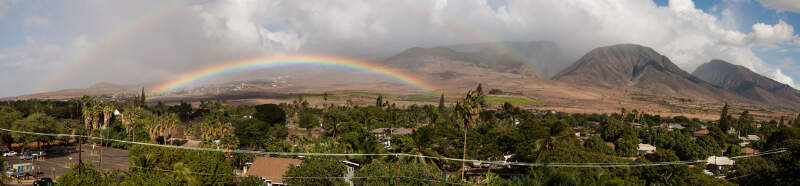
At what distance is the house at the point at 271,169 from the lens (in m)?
38.4

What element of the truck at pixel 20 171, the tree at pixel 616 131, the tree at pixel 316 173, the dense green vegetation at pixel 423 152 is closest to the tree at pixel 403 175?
the dense green vegetation at pixel 423 152

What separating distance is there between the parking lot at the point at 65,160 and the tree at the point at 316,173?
91.4 feet

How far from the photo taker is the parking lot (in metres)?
48.4

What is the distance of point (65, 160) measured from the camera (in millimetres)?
55844

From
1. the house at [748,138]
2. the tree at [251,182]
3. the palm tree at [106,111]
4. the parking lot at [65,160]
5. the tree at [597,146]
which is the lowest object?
the parking lot at [65,160]

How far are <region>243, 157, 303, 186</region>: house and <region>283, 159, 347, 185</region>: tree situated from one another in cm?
536

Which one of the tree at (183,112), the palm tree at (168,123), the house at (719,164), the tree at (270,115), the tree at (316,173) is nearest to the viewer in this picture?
the tree at (316,173)

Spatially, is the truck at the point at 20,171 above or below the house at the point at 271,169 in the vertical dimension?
below

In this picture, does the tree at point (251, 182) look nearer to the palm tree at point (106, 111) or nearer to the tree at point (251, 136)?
the tree at point (251, 136)

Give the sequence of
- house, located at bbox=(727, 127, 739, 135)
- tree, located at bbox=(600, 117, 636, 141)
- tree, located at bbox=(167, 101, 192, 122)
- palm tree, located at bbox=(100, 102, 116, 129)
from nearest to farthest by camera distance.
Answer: palm tree, located at bbox=(100, 102, 116, 129) < tree, located at bbox=(600, 117, 636, 141) < house, located at bbox=(727, 127, 739, 135) < tree, located at bbox=(167, 101, 192, 122)

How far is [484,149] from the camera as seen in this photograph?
55781mm

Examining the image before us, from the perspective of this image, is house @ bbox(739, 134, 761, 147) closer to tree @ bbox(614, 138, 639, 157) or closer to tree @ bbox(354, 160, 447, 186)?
tree @ bbox(614, 138, 639, 157)

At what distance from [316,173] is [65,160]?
4370cm

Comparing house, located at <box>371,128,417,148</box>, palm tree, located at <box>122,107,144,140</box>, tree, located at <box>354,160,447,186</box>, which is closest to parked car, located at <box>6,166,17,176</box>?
palm tree, located at <box>122,107,144,140</box>
